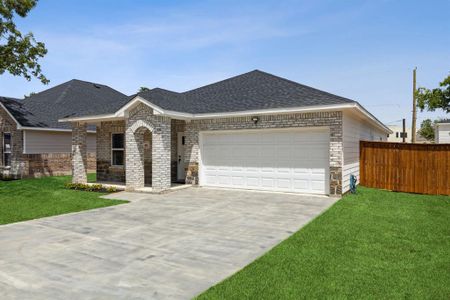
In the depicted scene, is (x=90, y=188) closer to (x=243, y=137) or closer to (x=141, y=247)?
(x=243, y=137)

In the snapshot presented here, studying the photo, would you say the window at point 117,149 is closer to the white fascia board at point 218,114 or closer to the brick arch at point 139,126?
the white fascia board at point 218,114

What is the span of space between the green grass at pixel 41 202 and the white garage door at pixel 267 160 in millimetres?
4914

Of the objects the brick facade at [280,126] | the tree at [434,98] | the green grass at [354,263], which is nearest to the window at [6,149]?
the brick facade at [280,126]

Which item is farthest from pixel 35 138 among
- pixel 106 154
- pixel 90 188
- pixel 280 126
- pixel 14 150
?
pixel 280 126

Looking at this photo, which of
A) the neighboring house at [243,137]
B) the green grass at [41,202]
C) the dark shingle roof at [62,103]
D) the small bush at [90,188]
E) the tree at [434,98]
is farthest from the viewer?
the tree at [434,98]

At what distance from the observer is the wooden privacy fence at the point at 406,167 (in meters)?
12.4

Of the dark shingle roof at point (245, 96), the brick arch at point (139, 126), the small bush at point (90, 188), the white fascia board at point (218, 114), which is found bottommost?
the small bush at point (90, 188)

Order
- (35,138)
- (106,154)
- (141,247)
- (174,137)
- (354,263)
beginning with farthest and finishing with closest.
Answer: (35,138)
(106,154)
(174,137)
(141,247)
(354,263)

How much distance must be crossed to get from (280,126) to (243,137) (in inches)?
74.1

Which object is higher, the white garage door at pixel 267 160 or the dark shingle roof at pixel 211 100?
the dark shingle roof at pixel 211 100

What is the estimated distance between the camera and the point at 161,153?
42.6 feet

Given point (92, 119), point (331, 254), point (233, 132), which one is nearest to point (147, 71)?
point (92, 119)

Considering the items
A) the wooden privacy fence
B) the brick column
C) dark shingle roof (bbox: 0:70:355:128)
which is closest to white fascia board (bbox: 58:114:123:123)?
dark shingle roof (bbox: 0:70:355:128)

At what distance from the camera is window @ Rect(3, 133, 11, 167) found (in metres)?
20.0
